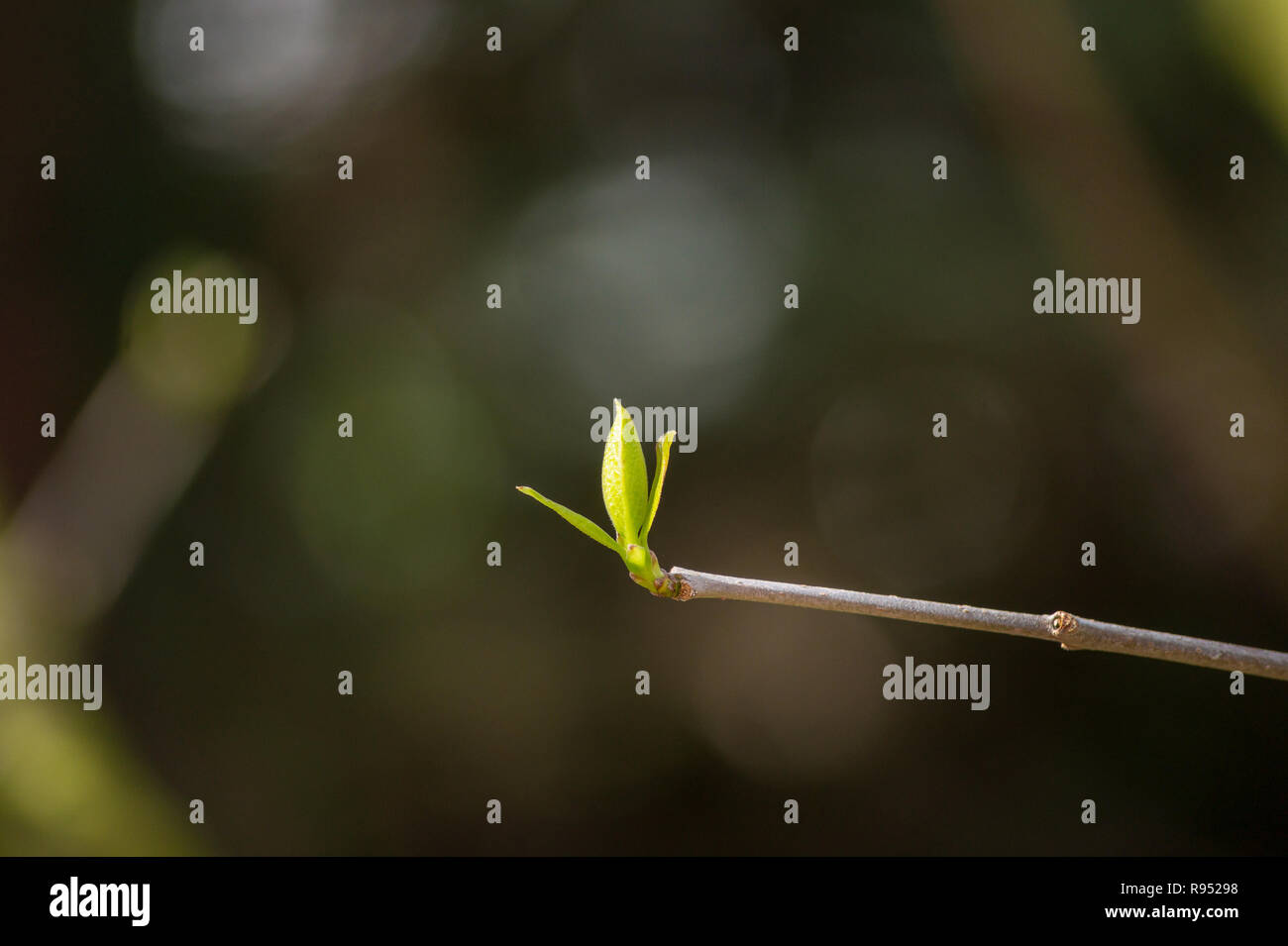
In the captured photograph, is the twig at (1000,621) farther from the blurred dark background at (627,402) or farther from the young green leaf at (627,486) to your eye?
the blurred dark background at (627,402)

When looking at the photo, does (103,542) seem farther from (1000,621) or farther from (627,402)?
(1000,621)

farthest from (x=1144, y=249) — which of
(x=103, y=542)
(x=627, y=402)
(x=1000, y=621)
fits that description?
(x=103, y=542)

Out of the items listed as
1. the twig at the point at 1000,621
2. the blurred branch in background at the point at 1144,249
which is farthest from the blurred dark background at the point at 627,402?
the twig at the point at 1000,621

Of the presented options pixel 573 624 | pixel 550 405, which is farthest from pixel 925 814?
pixel 550 405

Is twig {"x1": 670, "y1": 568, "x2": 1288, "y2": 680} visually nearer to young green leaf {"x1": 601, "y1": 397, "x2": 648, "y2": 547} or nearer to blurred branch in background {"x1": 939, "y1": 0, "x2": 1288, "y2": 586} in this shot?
young green leaf {"x1": 601, "y1": 397, "x2": 648, "y2": 547}

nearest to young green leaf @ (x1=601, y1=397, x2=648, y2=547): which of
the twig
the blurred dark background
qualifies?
the twig

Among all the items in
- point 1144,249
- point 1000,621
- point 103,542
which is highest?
point 1144,249

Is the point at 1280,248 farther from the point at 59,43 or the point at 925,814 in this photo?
the point at 59,43
